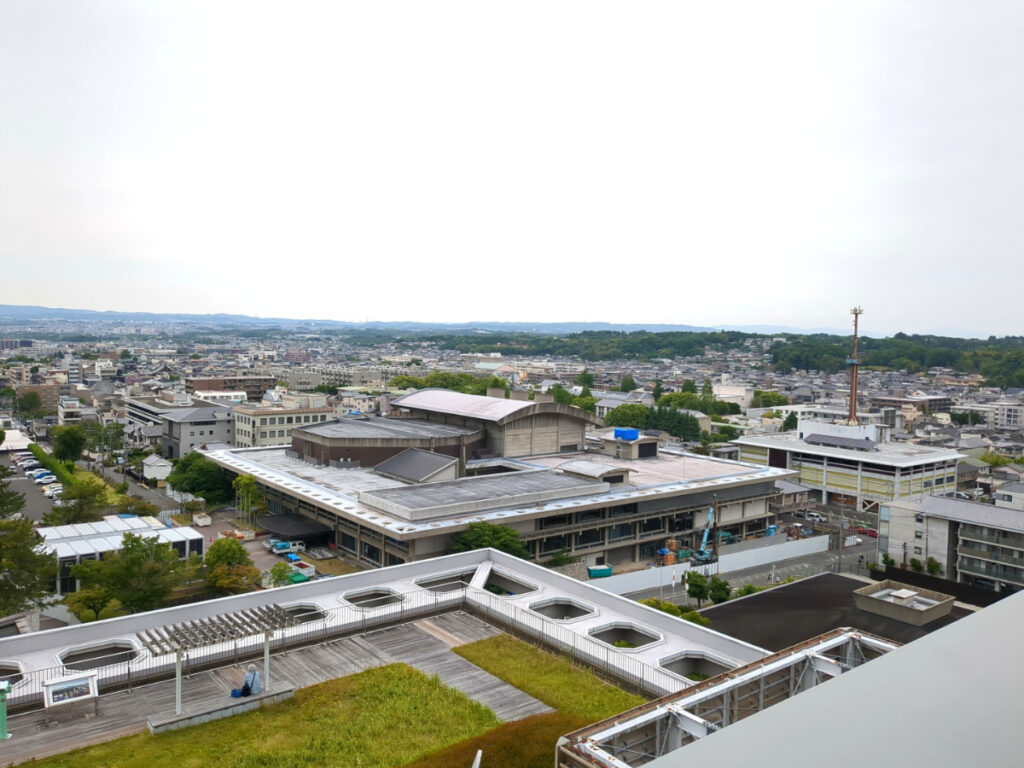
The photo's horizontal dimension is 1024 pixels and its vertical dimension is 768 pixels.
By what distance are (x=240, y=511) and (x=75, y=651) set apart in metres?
19.1

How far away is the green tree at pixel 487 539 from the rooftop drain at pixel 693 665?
9.22 metres

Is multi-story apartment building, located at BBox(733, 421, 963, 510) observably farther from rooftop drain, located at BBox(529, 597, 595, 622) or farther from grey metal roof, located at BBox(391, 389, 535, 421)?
rooftop drain, located at BBox(529, 597, 595, 622)

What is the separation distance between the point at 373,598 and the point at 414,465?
1316 centimetres

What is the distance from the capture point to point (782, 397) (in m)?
74.7

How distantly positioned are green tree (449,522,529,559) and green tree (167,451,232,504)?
15.4 metres

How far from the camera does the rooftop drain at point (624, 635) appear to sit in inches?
514

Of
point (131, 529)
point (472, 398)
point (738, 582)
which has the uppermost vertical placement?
point (472, 398)

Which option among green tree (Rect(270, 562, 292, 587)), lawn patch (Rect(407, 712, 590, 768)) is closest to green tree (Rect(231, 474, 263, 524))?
green tree (Rect(270, 562, 292, 587))

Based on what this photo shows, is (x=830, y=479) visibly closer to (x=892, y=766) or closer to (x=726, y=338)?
(x=892, y=766)

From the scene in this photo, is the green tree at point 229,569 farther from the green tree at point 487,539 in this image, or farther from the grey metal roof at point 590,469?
the grey metal roof at point 590,469

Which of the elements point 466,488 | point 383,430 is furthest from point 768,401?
Answer: point 466,488

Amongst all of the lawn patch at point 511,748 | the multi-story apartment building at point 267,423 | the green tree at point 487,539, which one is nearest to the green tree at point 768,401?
the multi-story apartment building at point 267,423

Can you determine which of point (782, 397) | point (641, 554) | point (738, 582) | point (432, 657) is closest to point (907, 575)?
point (738, 582)

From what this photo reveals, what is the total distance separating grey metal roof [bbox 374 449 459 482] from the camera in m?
26.8
